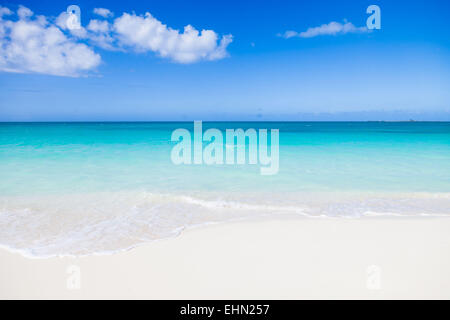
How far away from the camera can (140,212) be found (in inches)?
199

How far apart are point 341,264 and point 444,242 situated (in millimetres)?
1842

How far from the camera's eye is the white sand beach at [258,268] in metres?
2.71

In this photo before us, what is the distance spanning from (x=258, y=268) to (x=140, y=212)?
2929 mm

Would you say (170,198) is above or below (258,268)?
above

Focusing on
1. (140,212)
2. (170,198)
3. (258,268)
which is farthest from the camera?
(170,198)

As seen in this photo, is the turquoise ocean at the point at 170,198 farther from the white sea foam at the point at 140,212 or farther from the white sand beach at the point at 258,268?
the white sand beach at the point at 258,268

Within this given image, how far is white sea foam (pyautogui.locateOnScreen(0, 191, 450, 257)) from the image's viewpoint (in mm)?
3738

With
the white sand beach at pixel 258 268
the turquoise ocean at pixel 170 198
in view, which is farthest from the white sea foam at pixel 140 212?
the white sand beach at pixel 258 268

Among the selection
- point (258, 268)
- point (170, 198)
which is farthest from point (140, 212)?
point (258, 268)

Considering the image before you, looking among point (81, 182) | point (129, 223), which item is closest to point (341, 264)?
point (129, 223)

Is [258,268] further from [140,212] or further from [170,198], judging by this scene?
[170,198]

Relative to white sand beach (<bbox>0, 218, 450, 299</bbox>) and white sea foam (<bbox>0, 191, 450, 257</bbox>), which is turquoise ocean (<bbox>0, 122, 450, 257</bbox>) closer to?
white sea foam (<bbox>0, 191, 450, 257</bbox>)
